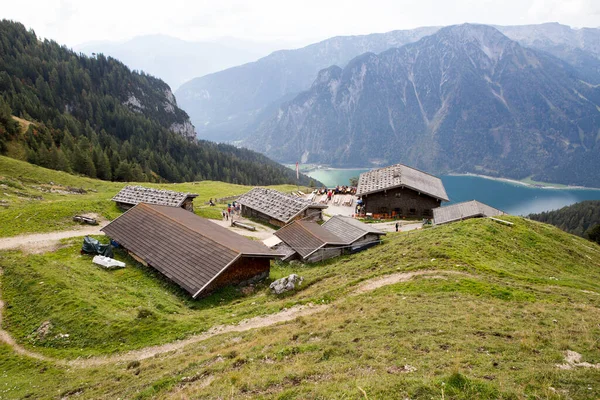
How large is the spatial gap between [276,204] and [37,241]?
3060 centimetres

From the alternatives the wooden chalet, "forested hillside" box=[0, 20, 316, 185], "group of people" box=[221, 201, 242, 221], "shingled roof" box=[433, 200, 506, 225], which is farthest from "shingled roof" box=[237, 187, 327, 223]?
"forested hillside" box=[0, 20, 316, 185]

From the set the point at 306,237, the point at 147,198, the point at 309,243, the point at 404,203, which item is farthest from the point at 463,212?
the point at 147,198

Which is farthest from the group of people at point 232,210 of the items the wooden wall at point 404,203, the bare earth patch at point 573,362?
the bare earth patch at point 573,362

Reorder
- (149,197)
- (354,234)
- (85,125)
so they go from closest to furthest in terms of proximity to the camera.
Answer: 1. (354,234)
2. (149,197)
3. (85,125)

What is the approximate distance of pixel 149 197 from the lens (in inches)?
1889

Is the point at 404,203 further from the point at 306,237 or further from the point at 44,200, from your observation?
the point at 44,200

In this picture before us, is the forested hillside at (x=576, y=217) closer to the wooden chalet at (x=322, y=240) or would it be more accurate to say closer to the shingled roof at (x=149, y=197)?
the wooden chalet at (x=322, y=240)

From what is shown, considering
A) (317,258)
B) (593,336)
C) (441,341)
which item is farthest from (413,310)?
(317,258)

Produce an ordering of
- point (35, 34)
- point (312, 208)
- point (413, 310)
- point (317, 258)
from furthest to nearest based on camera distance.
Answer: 1. point (35, 34)
2. point (312, 208)
3. point (317, 258)
4. point (413, 310)

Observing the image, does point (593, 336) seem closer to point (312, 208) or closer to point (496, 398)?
point (496, 398)

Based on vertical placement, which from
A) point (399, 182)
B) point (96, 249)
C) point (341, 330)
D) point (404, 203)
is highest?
point (399, 182)

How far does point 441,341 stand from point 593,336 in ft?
18.9

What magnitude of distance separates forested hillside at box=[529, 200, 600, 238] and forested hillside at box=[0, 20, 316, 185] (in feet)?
408

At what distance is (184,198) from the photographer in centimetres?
4803
